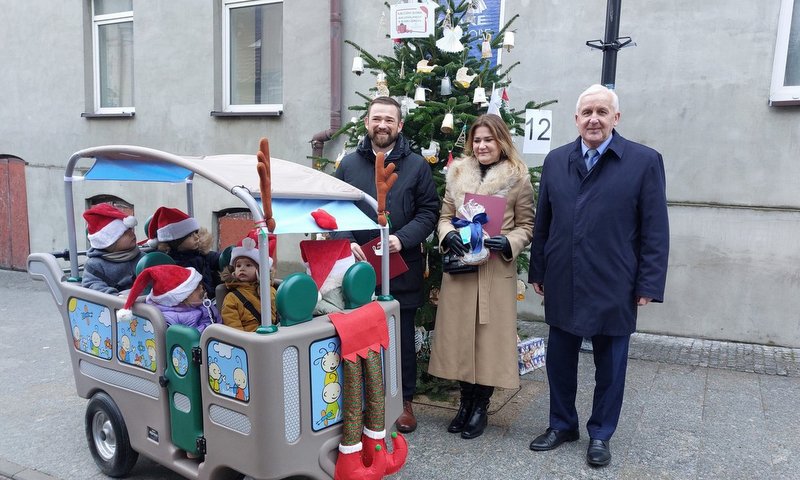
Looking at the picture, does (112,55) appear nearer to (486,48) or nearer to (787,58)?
(486,48)

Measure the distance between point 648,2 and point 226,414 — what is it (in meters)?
5.50

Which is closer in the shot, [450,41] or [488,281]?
[488,281]

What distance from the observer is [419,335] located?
443 cm

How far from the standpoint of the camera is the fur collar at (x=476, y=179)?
3561 millimetres

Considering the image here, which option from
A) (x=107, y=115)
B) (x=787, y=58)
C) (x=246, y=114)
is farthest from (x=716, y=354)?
(x=107, y=115)

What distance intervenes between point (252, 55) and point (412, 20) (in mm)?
4941

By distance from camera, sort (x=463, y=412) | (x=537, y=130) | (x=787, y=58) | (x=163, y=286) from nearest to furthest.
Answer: (x=163, y=286), (x=463, y=412), (x=537, y=130), (x=787, y=58)

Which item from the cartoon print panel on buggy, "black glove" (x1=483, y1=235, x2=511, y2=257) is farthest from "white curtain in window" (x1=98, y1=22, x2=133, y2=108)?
"black glove" (x1=483, y1=235, x2=511, y2=257)

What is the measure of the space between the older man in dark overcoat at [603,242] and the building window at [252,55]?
5.61m

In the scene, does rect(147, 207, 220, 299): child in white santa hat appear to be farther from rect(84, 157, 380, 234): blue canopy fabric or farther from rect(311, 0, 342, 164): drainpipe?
rect(311, 0, 342, 164): drainpipe

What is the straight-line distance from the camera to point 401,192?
3.69 metres

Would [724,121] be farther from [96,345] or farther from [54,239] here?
[54,239]

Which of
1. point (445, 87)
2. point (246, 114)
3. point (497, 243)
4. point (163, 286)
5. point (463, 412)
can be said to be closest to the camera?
point (163, 286)

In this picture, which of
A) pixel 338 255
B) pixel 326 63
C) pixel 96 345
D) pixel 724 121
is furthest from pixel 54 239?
pixel 724 121
